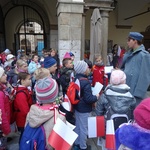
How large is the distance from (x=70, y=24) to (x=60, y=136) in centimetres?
459

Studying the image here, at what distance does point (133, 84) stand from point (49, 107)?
1341 mm

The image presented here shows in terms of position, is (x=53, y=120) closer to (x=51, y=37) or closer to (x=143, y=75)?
(x=143, y=75)

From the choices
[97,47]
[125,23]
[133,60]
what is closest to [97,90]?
[133,60]

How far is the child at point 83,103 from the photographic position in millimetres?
2525

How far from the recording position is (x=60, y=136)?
142 centimetres

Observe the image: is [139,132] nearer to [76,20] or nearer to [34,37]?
[76,20]

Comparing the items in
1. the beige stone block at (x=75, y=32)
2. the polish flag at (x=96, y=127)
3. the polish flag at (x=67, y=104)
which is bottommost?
the polish flag at (x=96, y=127)

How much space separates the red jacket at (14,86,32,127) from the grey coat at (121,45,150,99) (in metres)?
1.38

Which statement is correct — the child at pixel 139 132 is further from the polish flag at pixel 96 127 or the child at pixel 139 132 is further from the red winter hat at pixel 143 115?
the polish flag at pixel 96 127

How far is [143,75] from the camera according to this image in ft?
7.95

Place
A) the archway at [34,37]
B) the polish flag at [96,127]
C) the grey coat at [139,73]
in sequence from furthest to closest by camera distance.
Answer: the archway at [34,37] → the grey coat at [139,73] → the polish flag at [96,127]

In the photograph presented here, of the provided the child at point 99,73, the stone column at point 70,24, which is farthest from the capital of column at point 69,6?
the child at point 99,73

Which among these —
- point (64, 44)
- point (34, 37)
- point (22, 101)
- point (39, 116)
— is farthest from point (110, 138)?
point (34, 37)

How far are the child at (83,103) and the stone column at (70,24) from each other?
311 cm
